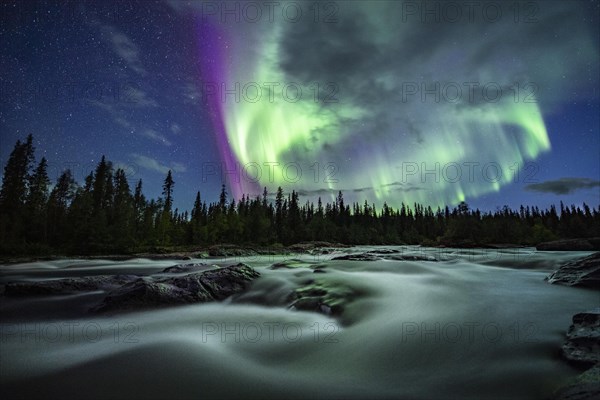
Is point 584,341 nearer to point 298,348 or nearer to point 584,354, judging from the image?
point 584,354

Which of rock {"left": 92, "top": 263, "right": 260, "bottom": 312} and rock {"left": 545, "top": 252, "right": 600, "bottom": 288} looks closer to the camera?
rock {"left": 92, "top": 263, "right": 260, "bottom": 312}

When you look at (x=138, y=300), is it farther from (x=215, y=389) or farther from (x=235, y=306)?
(x=215, y=389)

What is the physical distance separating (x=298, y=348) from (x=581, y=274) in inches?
351

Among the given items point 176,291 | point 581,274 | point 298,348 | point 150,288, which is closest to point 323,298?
point 298,348

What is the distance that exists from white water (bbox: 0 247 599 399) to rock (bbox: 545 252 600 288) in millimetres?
744

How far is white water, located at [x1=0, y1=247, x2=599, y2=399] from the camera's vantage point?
3307 mm

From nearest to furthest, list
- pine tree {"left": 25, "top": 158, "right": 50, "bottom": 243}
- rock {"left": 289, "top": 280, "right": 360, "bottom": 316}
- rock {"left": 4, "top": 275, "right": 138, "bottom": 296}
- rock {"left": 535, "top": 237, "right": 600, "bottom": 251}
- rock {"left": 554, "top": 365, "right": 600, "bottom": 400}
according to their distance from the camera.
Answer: rock {"left": 554, "top": 365, "right": 600, "bottom": 400}, rock {"left": 289, "top": 280, "right": 360, "bottom": 316}, rock {"left": 4, "top": 275, "right": 138, "bottom": 296}, rock {"left": 535, "top": 237, "right": 600, "bottom": 251}, pine tree {"left": 25, "top": 158, "right": 50, "bottom": 243}

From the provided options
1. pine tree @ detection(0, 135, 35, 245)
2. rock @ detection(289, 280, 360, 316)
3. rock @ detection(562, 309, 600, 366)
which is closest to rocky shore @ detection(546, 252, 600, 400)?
rock @ detection(562, 309, 600, 366)

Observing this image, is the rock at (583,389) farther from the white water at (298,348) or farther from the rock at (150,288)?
the rock at (150,288)

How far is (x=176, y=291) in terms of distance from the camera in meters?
7.64

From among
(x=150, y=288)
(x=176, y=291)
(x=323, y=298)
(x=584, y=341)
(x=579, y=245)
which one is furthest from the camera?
(x=579, y=245)

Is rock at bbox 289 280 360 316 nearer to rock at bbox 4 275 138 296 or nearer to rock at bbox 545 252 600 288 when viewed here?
rock at bbox 4 275 138 296

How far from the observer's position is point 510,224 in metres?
73.4

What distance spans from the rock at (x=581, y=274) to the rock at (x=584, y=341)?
4865mm
